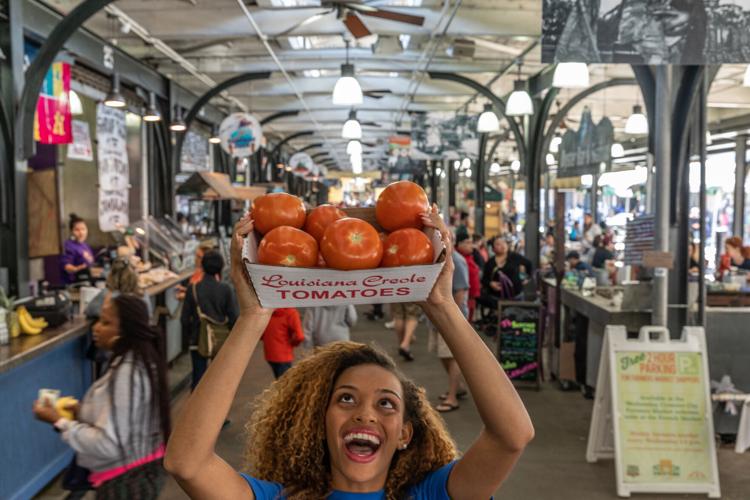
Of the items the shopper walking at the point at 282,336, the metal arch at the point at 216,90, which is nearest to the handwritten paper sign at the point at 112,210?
the metal arch at the point at 216,90

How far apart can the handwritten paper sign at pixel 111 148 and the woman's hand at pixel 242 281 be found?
28.0ft

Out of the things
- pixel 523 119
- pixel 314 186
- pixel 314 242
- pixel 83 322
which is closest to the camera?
pixel 314 242

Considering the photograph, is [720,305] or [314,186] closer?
[720,305]

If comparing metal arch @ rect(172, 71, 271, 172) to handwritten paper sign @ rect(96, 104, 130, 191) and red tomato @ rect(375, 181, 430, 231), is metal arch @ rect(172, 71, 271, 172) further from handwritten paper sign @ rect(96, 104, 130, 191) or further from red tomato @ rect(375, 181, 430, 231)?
red tomato @ rect(375, 181, 430, 231)

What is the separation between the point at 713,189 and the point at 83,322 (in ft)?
67.5

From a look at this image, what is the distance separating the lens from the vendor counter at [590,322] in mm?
6840

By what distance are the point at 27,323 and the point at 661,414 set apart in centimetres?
459

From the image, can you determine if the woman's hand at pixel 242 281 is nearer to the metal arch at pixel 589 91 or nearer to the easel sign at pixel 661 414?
the easel sign at pixel 661 414

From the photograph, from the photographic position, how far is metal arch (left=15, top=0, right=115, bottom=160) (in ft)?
20.3

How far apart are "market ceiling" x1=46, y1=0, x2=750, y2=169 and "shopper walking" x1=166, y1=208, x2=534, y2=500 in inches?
190

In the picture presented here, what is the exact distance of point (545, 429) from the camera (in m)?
6.50

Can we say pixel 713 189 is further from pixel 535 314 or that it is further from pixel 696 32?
pixel 696 32

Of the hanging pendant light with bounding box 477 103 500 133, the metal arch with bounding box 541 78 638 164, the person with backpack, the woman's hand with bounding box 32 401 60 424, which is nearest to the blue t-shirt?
the woman's hand with bounding box 32 401 60 424

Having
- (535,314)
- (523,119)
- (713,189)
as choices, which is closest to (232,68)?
(523,119)
